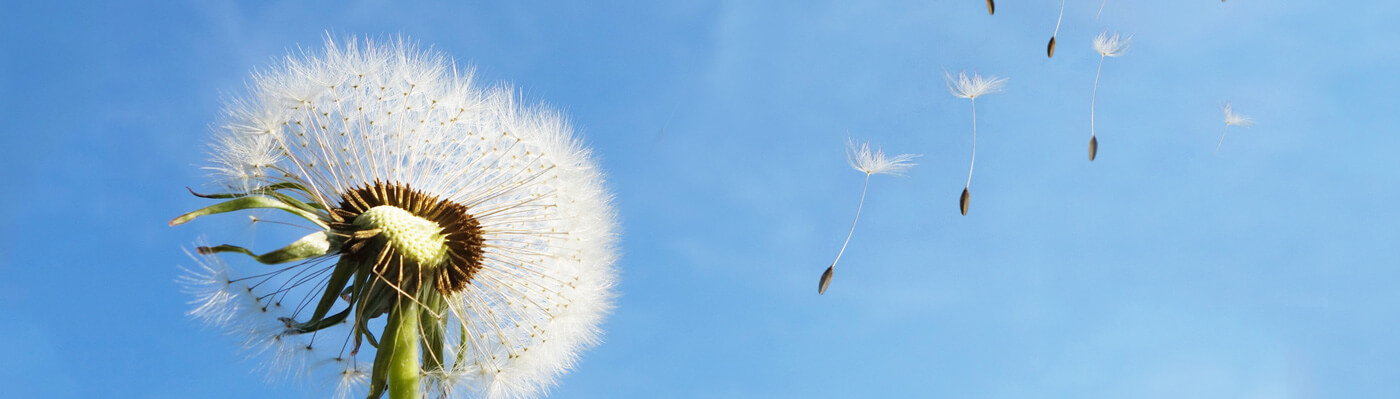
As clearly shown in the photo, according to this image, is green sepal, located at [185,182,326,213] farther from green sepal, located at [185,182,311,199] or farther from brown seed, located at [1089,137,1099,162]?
brown seed, located at [1089,137,1099,162]

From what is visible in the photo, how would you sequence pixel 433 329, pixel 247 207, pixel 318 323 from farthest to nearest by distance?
pixel 433 329 → pixel 318 323 → pixel 247 207

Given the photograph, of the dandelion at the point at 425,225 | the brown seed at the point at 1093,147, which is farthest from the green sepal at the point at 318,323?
the brown seed at the point at 1093,147

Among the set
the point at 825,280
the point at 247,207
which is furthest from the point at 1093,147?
the point at 247,207

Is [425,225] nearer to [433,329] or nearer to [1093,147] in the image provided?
[433,329]

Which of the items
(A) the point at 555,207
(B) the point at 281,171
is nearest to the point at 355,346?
(B) the point at 281,171

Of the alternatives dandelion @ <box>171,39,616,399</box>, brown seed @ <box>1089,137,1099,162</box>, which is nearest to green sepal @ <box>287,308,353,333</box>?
dandelion @ <box>171,39,616,399</box>

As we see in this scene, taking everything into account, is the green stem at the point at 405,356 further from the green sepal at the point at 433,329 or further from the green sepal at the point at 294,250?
the green sepal at the point at 294,250
